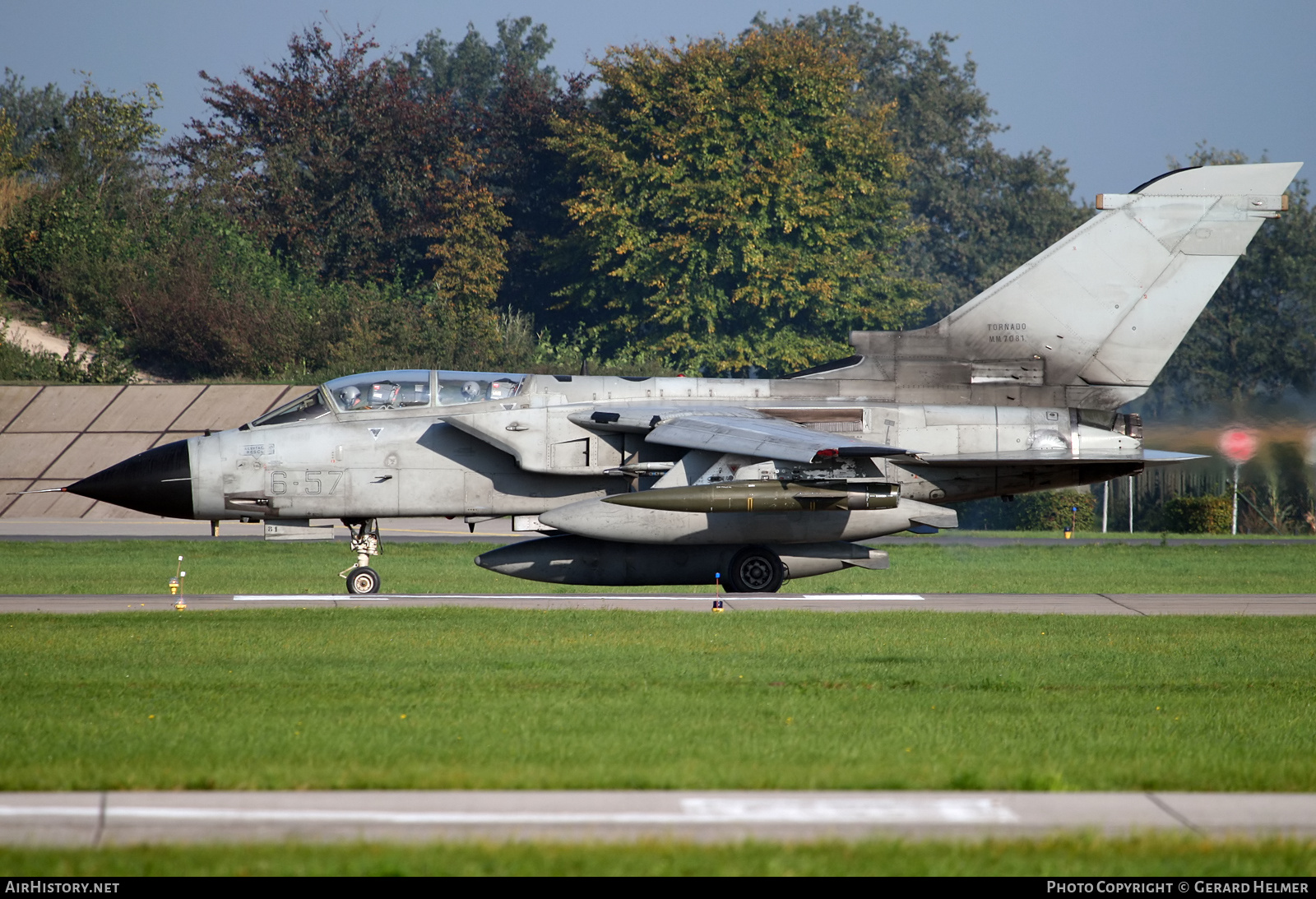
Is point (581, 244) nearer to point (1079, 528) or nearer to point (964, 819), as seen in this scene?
point (1079, 528)

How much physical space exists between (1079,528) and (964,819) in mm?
36337

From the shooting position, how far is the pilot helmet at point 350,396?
19.2 metres

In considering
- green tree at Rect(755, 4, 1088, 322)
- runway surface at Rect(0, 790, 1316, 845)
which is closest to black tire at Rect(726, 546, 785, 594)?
runway surface at Rect(0, 790, 1316, 845)

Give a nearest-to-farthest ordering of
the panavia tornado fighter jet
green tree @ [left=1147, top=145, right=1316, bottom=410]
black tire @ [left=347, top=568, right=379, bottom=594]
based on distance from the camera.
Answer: the panavia tornado fighter jet < black tire @ [left=347, top=568, right=379, bottom=594] < green tree @ [left=1147, top=145, right=1316, bottom=410]

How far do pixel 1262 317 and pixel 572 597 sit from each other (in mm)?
49076

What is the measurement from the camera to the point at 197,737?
830 centimetres

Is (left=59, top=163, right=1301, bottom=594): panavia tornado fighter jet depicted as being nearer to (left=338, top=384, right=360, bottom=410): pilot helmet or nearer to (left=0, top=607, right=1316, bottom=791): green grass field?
(left=338, top=384, right=360, bottom=410): pilot helmet

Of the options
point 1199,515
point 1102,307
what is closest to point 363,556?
point 1102,307

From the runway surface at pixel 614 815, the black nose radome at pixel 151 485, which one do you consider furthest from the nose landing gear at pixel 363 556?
the runway surface at pixel 614 815

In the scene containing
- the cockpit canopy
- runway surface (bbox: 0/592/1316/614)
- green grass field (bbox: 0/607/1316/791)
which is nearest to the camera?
green grass field (bbox: 0/607/1316/791)

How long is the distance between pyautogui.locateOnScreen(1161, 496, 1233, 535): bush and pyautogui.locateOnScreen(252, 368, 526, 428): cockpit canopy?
24965 mm

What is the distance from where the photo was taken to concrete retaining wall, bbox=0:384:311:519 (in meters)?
35.6
